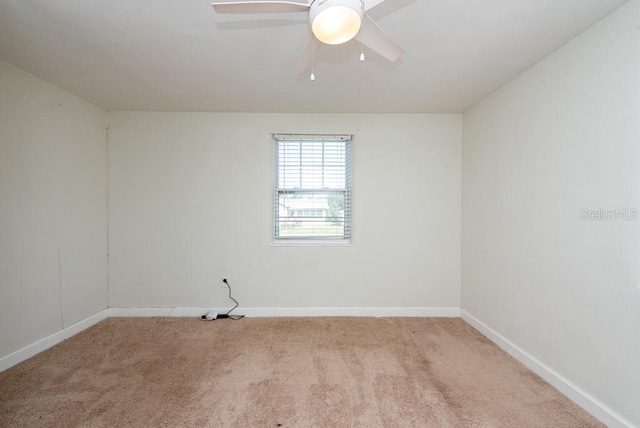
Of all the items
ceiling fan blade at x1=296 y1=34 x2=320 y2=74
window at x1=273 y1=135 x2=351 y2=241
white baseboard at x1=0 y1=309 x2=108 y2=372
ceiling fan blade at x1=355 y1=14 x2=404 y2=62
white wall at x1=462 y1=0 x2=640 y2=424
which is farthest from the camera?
window at x1=273 y1=135 x2=351 y2=241

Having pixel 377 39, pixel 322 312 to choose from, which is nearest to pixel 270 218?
pixel 322 312

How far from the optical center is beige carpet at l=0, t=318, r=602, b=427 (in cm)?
155

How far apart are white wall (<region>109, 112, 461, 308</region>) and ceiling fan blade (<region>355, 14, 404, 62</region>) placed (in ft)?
5.45

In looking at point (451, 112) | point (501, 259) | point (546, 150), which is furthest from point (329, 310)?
point (451, 112)

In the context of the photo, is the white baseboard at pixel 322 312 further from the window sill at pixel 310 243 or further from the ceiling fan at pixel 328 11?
the ceiling fan at pixel 328 11

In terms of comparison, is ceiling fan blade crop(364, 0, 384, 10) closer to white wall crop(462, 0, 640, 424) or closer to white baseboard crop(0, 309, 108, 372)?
white wall crop(462, 0, 640, 424)

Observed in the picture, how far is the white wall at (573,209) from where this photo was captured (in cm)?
143

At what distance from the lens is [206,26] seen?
1594 mm

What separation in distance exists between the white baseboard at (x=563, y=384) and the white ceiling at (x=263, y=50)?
2292 mm

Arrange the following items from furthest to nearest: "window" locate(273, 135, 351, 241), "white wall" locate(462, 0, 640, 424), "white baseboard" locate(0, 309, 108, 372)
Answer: "window" locate(273, 135, 351, 241) < "white baseboard" locate(0, 309, 108, 372) < "white wall" locate(462, 0, 640, 424)

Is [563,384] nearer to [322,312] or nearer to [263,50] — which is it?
[322,312]

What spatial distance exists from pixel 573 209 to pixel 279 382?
93.0 inches

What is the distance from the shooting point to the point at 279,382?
1853 millimetres

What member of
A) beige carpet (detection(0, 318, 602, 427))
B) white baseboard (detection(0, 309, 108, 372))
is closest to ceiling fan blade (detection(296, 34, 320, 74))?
beige carpet (detection(0, 318, 602, 427))
